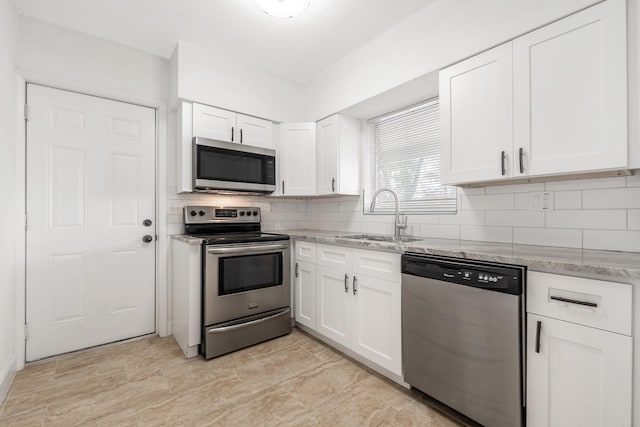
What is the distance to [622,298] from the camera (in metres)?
1.08

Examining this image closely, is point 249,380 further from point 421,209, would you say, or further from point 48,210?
point 48,210

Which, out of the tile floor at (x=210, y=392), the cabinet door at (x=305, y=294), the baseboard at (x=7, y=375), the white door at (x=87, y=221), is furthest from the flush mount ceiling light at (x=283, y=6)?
the baseboard at (x=7, y=375)

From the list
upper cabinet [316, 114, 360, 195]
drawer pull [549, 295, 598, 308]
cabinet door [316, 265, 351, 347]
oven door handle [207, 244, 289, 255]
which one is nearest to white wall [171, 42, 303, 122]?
upper cabinet [316, 114, 360, 195]

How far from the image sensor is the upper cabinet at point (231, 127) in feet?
8.63

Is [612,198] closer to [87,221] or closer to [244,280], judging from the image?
[244,280]

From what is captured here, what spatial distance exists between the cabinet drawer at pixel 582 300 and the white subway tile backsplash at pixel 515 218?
672 mm

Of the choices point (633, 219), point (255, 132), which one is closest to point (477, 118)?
point (633, 219)

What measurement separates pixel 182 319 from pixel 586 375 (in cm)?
252

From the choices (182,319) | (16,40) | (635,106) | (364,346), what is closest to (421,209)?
(364,346)

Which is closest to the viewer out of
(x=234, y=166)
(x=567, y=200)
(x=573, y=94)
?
(x=573, y=94)

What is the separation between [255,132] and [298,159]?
1.68ft

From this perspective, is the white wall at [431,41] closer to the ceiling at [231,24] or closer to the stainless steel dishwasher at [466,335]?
the ceiling at [231,24]

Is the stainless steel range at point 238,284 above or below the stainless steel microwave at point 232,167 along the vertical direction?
below

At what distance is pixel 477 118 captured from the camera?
177cm
